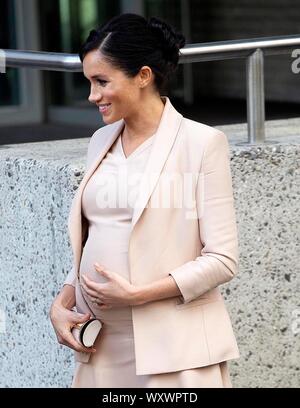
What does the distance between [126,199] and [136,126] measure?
226mm

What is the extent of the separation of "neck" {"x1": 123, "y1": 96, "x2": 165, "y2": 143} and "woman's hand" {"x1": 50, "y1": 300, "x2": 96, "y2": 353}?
0.55m

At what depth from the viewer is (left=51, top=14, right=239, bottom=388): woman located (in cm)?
297

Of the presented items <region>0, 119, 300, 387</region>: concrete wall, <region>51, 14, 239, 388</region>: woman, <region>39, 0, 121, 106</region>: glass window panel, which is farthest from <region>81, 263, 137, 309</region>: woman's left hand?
<region>39, 0, 121, 106</region>: glass window panel

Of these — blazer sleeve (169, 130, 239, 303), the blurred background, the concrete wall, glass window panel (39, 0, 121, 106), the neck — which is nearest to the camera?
blazer sleeve (169, 130, 239, 303)

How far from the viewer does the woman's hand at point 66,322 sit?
313 centimetres

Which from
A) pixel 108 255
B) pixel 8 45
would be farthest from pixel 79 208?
pixel 8 45

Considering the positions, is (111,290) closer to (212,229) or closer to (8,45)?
(212,229)

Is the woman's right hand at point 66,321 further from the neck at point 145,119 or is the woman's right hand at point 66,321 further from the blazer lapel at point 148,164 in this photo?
the neck at point 145,119

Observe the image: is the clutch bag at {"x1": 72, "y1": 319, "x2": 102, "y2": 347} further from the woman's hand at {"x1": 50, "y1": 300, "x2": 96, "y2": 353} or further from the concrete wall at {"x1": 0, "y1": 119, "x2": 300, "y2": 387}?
the concrete wall at {"x1": 0, "y1": 119, "x2": 300, "y2": 387}

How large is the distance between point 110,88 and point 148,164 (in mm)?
239

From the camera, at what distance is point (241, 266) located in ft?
14.9
